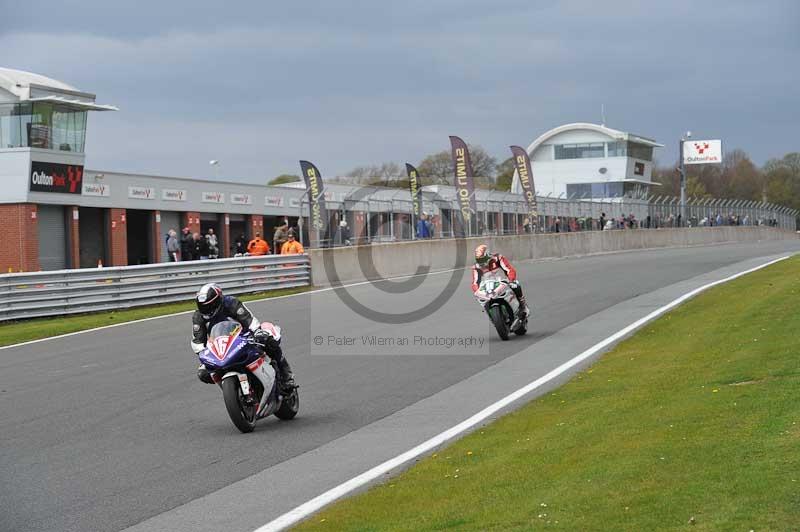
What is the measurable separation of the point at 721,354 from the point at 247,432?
592 cm

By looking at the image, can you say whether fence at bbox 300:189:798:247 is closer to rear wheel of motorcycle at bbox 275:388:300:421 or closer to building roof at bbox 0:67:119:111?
building roof at bbox 0:67:119:111

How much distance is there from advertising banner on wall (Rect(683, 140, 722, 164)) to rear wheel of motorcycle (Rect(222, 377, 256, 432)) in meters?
113

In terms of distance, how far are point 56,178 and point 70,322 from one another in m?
22.1

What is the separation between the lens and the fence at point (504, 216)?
3106 cm

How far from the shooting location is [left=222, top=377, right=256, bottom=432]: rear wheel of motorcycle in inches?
380

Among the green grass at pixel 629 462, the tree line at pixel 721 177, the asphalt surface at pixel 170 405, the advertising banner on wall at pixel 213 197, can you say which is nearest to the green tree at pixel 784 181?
the tree line at pixel 721 177

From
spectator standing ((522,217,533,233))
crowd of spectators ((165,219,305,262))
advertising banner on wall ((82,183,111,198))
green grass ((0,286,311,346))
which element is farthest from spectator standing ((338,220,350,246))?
advertising banner on wall ((82,183,111,198))

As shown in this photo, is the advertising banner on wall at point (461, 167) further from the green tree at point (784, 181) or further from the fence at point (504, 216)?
the green tree at point (784, 181)

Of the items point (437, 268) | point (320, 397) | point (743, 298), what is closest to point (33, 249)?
point (437, 268)

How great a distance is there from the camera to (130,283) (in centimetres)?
2366

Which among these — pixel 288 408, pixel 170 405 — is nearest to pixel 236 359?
pixel 288 408

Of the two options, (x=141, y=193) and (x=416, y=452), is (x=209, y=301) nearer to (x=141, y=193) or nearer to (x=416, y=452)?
(x=416, y=452)

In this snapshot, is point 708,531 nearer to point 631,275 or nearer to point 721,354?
point 721,354

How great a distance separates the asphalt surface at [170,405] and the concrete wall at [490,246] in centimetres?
751
